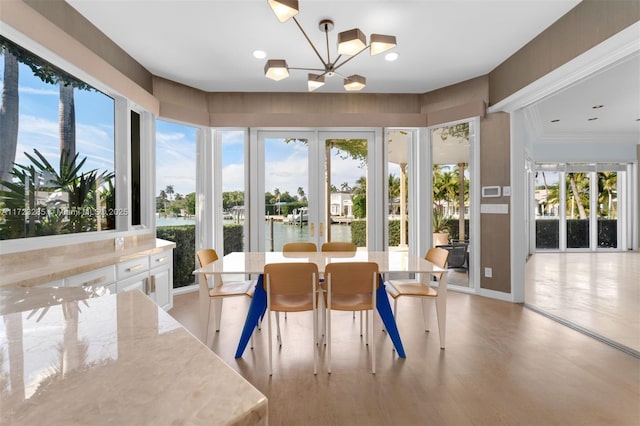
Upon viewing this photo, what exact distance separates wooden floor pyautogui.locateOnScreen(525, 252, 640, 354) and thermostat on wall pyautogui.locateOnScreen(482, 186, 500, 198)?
4.56 feet

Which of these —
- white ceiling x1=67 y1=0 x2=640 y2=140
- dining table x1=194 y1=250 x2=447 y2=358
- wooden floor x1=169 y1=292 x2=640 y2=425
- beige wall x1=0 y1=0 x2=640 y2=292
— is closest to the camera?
wooden floor x1=169 y1=292 x2=640 y2=425

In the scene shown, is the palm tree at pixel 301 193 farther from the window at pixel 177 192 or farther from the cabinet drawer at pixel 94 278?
the cabinet drawer at pixel 94 278

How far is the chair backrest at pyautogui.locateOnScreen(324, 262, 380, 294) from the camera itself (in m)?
2.33

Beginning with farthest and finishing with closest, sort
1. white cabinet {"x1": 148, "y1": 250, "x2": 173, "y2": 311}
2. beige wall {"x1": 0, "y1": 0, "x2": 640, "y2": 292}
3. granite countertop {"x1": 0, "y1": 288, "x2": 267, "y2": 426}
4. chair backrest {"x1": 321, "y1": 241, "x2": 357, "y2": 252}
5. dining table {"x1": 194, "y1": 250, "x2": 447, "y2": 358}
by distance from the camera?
chair backrest {"x1": 321, "y1": 241, "x2": 357, "y2": 252}
white cabinet {"x1": 148, "y1": 250, "x2": 173, "y2": 311}
beige wall {"x1": 0, "y1": 0, "x2": 640, "y2": 292}
dining table {"x1": 194, "y1": 250, "x2": 447, "y2": 358}
granite countertop {"x1": 0, "y1": 288, "x2": 267, "y2": 426}

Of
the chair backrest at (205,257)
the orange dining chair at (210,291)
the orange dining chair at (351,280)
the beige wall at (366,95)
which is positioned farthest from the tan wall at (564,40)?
the chair backrest at (205,257)

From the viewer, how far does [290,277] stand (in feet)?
7.57

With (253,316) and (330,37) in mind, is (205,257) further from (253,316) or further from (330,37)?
(330,37)

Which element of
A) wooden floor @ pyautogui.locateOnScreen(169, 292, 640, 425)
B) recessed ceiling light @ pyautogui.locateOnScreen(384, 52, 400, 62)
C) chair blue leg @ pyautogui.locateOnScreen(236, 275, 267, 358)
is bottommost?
wooden floor @ pyautogui.locateOnScreen(169, 292, 640, 425)

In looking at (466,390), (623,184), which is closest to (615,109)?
(623,184)

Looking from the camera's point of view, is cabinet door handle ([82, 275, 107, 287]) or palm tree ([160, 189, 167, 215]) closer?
cabinet door handle ([82, 275, 107, 287])

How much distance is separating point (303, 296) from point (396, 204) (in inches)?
113

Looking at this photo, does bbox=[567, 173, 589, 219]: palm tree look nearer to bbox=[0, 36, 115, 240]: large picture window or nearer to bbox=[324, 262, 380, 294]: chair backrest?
bbox=[324, 262, 380, 294]: chair backrest

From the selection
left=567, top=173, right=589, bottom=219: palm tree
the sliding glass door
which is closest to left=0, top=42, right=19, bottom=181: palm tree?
the sliding glass door

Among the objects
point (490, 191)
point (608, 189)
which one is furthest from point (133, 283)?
point (608, 189)
